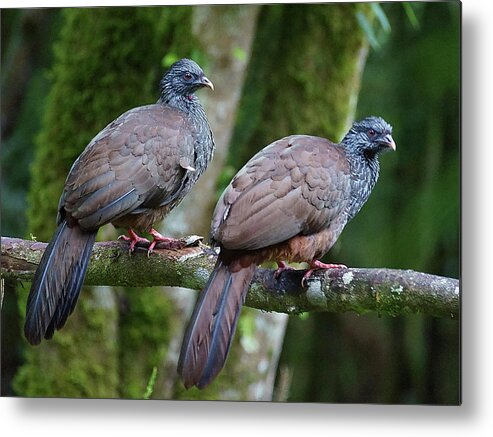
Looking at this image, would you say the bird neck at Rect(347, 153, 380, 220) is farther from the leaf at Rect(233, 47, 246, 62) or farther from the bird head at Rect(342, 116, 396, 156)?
the leaf at Rect(233, 47, 246, 62)

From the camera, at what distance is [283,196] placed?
3.80m

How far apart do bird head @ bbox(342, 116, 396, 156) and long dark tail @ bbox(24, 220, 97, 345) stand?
118 cm

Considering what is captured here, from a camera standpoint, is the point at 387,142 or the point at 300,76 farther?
the point at 300,76

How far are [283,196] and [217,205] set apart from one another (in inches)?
10.4

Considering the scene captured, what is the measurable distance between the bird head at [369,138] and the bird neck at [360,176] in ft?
0.10

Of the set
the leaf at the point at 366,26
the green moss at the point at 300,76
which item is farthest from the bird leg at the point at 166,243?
the leaf at the point at 366,26

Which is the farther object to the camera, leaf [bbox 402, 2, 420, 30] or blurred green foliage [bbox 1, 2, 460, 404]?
blurred green foliage [bbox 1, 2, 460, 404]

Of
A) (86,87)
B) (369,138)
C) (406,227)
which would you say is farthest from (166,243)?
(406,227)

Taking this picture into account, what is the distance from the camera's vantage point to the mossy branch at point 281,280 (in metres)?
3.74

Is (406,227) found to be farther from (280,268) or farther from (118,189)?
(118,189)

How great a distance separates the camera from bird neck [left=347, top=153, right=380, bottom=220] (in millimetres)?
4027

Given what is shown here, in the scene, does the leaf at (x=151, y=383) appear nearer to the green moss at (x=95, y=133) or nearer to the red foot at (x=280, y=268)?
the green moss at (x=95, y=133)

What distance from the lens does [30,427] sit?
14.3 ft

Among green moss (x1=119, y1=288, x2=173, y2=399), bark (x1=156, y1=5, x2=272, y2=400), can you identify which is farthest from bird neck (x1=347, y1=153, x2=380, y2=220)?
green moss (x1=119, y1=288, x2=173, y2=399)
